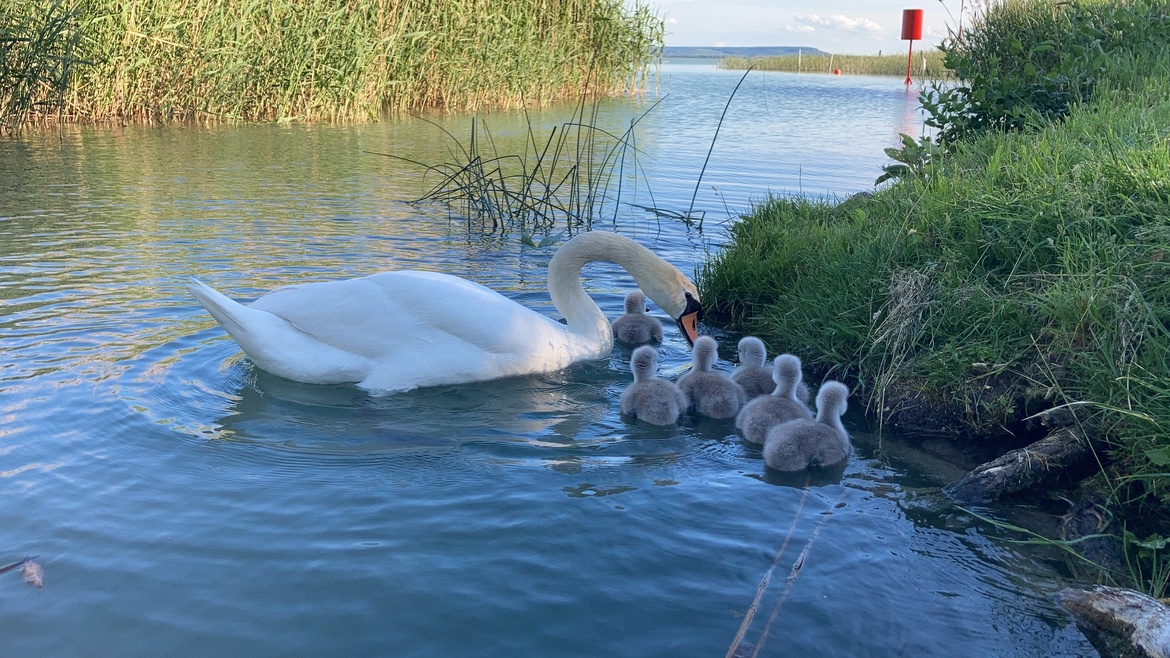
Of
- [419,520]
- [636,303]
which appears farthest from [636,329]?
[419,520]

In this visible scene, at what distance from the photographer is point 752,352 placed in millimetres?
5508

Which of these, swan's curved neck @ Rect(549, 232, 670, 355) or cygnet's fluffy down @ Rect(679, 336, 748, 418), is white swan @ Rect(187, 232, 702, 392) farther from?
cygnet's fluffy down @ Rect(679, 336, 748, 418)

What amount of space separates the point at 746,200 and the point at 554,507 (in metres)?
7.81

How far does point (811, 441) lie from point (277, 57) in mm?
13749

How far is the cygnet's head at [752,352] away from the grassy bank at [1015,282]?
1.11 ft

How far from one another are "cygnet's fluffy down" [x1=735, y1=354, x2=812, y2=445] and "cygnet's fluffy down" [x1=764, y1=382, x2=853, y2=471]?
132mm

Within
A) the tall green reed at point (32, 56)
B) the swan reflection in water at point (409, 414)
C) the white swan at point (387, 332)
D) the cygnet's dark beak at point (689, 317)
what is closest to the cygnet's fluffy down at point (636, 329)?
the cygnet's dark beak at point (689, 317)

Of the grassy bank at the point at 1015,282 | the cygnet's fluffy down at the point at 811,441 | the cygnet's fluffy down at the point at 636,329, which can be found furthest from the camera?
the cygnet's fluffy down at the point at 636,329

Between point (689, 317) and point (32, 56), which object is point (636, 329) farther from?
point (32, 56)

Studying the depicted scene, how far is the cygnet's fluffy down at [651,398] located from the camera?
15.8ft

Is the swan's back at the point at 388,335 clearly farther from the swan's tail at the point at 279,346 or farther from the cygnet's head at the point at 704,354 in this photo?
the cygnet's head at the point at 704,354

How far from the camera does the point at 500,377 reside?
5.43 meters

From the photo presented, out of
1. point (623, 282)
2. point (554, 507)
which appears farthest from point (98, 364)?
point (623, 282)

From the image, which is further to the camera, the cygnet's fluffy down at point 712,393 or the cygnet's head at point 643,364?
the cygnet's head at point 643,364
